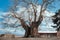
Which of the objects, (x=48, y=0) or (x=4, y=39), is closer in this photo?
(x=4, y=39)

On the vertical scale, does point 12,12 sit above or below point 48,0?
below

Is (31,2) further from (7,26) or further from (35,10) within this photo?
(7,26)

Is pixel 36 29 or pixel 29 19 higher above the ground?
pixel 29 19

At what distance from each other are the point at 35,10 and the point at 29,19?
152 centimetres

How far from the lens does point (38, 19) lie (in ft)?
77.2

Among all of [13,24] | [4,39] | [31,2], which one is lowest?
[4,39]

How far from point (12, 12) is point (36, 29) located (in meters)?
4.18

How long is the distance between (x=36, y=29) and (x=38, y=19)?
4.85ft

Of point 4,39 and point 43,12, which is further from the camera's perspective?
point 43,12

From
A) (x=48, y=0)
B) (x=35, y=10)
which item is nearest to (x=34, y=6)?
(x=35, y=10)

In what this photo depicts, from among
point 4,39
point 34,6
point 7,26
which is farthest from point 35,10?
point 4,39

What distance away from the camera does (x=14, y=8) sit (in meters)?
23.5

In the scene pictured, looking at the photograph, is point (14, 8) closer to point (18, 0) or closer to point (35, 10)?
point (18, 0)

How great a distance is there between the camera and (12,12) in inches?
924
